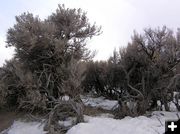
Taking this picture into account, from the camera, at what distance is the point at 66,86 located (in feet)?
64.1

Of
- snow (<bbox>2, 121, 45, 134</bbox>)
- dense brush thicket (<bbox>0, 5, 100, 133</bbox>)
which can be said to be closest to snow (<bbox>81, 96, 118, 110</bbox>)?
dense brush thicket (<bbox>0, 5, 100, 133</bbox>)

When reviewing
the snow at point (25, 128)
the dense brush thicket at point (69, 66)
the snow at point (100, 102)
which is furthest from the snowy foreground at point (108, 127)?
the snow at point (100, 102)

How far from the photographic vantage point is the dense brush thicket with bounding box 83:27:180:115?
2034 cm

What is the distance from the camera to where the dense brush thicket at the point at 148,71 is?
20344 millimetres

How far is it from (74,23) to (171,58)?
22.0 feet

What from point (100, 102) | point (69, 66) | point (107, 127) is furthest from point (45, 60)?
point (107, 127)

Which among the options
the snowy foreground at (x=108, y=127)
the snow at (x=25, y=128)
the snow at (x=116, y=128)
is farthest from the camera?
the snow at (x=25, y=128)

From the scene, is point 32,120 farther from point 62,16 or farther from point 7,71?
point 62,16

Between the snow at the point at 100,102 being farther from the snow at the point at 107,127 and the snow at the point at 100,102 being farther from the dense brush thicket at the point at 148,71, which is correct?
the snow at the point at 107,127

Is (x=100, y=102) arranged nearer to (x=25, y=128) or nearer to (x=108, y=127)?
(x=25, y=128)

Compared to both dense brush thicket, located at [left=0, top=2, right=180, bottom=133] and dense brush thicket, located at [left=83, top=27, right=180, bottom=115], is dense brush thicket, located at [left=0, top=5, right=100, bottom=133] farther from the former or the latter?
dense brush thicket, located at [left=83, top=27, right=180, bottom=115]

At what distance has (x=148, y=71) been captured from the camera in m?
21.0

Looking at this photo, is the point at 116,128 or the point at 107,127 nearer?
the point at 116,128

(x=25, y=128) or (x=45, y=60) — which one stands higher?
(x=45, y=60)
